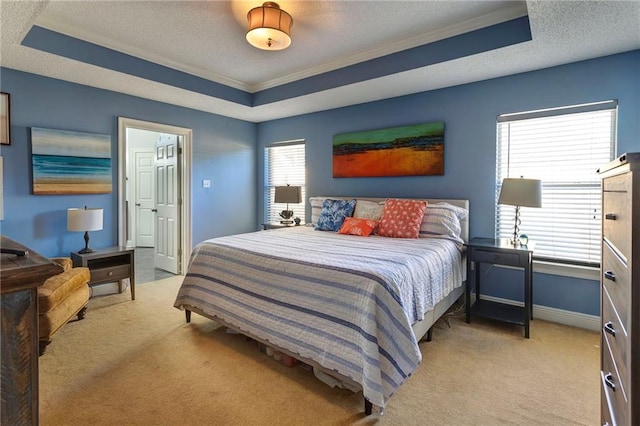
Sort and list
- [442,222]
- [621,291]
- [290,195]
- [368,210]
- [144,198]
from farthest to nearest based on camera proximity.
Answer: [144,198] → [290,195] → [368,210] → [442,222] → [621,291]

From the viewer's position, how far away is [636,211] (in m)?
0.82

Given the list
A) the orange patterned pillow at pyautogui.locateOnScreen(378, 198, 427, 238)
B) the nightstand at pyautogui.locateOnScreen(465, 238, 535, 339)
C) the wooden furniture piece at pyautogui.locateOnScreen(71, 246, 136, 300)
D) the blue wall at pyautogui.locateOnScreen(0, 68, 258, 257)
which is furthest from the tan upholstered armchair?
the nightstand at pyautogui.locateOnScreen(465, 238, 535, 339)

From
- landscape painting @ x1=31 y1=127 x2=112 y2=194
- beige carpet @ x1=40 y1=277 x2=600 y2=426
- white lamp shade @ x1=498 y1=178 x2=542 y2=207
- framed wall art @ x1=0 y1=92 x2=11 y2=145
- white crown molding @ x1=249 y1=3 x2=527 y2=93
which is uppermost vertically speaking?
white crown molding @ x1=249 y1=3 x2=527 y2=93

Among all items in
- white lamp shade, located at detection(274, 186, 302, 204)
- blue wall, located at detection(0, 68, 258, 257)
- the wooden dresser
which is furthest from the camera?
white lamp shade, located at detection(274, 186, 302, 204)

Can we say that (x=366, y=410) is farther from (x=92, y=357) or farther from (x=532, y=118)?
(x=532, y=118)

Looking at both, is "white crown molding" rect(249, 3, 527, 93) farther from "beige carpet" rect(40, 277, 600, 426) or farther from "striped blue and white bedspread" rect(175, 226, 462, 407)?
"beige carpet" rect(40, 277, 600, 426)

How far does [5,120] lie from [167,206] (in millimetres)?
2057

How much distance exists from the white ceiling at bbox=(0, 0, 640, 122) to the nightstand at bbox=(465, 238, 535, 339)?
1.62 metres

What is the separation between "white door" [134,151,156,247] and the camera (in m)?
6.71

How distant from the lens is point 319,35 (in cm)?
293

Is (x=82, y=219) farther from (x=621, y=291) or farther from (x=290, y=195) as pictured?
(x=621, y=291)

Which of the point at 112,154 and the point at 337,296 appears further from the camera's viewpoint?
the point at 112,154

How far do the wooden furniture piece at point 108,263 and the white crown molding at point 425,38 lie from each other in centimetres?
276

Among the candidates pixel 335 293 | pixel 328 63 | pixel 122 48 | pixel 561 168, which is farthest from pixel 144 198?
pixel 561 168
